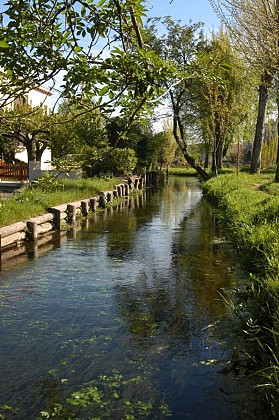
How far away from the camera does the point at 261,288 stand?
6.06 metres

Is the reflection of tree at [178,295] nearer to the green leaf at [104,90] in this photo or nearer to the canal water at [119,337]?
the canal water at [119,337]

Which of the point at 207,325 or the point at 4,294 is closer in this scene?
the point at 207,325

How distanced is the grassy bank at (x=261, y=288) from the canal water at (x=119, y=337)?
0.93 feet

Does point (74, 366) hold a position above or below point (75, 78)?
below

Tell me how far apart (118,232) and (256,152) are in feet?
56.0

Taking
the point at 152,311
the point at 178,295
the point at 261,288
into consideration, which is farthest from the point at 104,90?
the point at 178,295

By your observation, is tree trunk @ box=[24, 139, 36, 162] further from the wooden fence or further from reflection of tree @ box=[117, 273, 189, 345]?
reflection of tree @ box=[117, 273, 189, 345]

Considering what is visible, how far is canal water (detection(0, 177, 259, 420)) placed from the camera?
4.15 m

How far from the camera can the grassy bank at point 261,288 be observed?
14.2 feet

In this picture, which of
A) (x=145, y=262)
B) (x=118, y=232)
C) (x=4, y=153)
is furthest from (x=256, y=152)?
(x=145, y=262)

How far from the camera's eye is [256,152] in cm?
2828

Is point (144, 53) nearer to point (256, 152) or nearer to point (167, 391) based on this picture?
point (167, 391)

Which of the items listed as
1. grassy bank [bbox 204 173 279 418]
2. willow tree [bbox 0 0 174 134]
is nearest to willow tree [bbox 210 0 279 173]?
grassy bank [bbox 204 173 279 418]

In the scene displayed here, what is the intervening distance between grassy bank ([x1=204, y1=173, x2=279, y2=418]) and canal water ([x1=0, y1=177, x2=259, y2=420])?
0.93 ft
